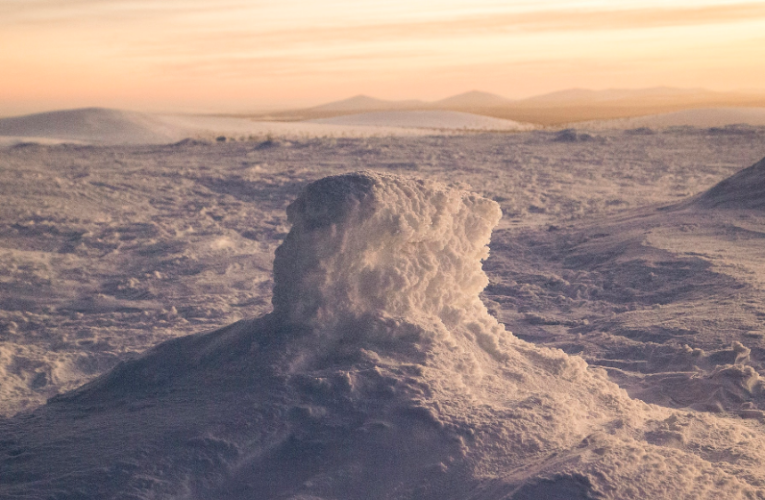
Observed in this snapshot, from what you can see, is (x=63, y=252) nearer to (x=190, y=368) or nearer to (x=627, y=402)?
(x=190, y=368)

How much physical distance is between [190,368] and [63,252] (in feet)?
16.1

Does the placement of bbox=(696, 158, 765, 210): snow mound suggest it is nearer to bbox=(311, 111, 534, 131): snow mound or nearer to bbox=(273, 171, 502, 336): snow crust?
bbox=(273, 171, 502, 336): snow crust

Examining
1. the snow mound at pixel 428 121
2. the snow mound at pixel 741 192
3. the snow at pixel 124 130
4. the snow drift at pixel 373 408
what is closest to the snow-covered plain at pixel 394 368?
the snow drift at pixel 373 408

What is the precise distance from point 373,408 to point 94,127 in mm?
18929

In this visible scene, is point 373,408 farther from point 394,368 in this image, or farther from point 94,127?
point 94,127

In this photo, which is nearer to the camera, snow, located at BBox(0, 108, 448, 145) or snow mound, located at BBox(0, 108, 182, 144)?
snow, located at BBox(0, 108, 448, 145)

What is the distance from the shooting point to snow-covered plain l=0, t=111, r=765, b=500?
246 centimetres

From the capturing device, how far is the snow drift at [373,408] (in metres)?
2.42

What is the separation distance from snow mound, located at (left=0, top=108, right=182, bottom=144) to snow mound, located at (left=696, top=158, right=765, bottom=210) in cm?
1402

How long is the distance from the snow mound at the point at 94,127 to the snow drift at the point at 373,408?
52.7ft

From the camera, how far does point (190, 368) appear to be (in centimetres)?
317

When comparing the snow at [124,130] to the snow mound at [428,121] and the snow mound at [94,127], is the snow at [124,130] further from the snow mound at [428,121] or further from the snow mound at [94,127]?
the snow mound at [428,121]

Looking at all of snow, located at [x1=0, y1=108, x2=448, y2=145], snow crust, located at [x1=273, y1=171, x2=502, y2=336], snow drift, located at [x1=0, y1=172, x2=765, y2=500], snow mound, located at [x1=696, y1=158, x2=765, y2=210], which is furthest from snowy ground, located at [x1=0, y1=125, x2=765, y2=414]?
snow, located at [x1=0, y1=108, x2=448, y2=145]

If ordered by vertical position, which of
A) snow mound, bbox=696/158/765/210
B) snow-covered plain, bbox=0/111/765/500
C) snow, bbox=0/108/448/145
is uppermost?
snow, bbox=0/108/448/145
